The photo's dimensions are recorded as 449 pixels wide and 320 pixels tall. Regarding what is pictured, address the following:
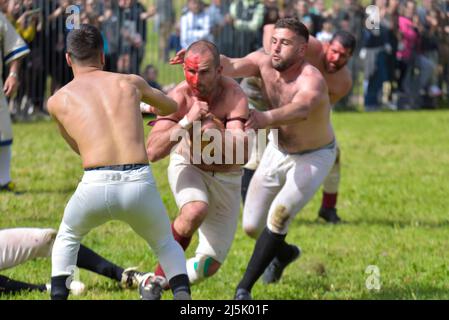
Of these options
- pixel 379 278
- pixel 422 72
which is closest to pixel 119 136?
pixel 379 278

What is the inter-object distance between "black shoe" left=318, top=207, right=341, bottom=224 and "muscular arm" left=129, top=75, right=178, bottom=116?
442 cm

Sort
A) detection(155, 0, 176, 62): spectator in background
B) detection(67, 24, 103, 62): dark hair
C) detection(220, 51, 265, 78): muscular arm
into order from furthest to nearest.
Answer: detection(155, 0, 176, 62): spectator in background < detection(220, 51, 265, 78): muscular arm < detection(67, 24, 103, 62): dark hair

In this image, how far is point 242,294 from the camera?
754 centimetres

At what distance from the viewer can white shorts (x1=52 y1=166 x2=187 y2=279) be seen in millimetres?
6180

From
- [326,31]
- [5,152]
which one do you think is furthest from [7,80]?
[326,31]

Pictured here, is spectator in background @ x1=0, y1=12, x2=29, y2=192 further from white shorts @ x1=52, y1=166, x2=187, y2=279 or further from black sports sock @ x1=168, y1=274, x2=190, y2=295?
black sports sock @ x1=168, y1=274, x2=190, y2=295

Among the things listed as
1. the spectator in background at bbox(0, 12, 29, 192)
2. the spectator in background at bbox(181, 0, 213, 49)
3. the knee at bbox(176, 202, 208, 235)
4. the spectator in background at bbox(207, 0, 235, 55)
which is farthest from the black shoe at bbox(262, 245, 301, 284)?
the spectator in background at bbox(207, 0, 235, 55)

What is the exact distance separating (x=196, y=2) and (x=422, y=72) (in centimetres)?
511

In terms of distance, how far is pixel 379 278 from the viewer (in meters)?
8.33

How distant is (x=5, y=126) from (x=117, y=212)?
5.52 metres

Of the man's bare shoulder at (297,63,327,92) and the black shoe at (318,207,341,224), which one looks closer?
the man's bare shoulder at (297,63,327,92)

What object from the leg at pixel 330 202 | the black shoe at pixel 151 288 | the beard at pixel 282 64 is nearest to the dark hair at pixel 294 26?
the beard at pixel 282 64

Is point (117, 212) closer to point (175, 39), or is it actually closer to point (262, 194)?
point (262, 194)

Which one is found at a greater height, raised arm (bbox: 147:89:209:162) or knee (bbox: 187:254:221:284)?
raised arm (bbox: 147:89:209:162)
